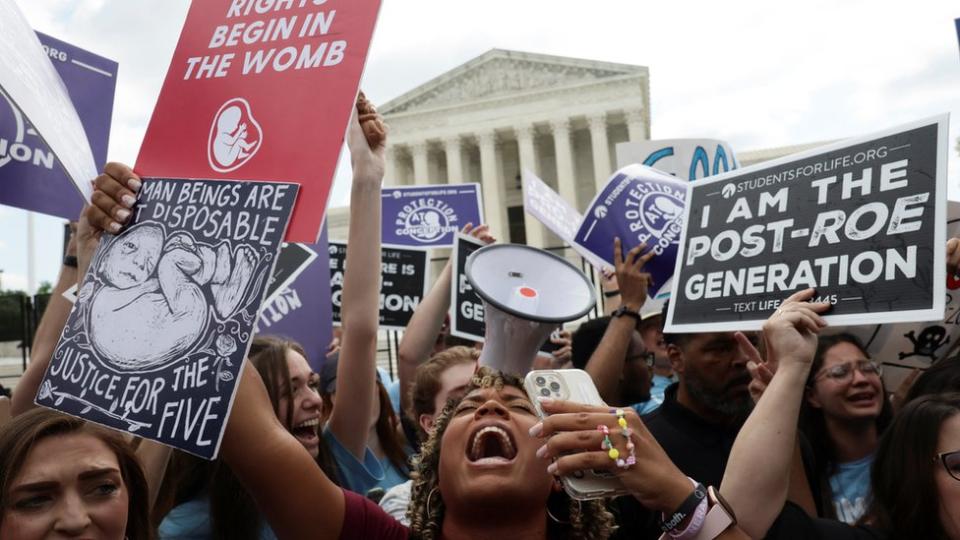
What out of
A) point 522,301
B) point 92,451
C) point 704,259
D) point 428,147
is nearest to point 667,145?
point 522,301

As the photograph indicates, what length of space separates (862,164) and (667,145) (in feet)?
10.9

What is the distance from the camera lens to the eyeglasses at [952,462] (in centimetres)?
235

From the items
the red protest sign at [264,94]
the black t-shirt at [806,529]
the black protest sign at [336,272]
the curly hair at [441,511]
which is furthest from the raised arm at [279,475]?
the black protest sign at [336,272]

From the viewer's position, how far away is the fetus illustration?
2.10 m

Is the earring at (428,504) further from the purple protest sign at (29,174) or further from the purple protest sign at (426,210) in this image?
the purple protest sign at (426,210)

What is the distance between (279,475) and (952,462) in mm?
2029

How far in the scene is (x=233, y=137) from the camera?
2137 mm

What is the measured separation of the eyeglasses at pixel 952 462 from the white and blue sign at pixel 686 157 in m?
3.43

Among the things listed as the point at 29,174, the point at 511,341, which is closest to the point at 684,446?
the point at 511,341

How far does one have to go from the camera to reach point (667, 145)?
5812mm

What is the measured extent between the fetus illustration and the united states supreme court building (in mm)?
40828

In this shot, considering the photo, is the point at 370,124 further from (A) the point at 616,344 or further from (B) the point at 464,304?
(B) the point at 464,304

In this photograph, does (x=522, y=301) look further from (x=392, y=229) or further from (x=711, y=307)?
(x=392, y=229)

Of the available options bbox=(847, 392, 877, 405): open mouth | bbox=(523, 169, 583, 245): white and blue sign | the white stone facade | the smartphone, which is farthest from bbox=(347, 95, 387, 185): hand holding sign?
the white stone facade
